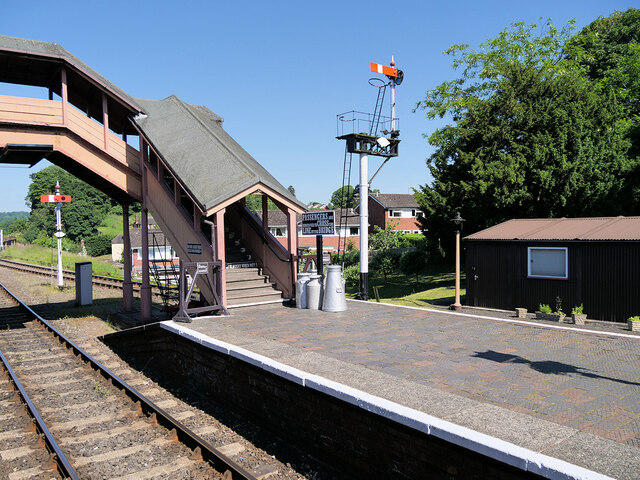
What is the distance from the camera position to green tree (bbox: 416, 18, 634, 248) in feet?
70.2

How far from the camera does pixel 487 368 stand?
6.90 m

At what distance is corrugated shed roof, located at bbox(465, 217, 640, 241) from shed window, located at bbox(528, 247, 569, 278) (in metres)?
→ 0.44

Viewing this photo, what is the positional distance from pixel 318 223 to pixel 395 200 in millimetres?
55399

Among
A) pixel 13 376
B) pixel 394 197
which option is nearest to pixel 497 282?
pixel 13 376

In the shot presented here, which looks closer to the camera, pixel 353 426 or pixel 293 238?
pixel 353 426

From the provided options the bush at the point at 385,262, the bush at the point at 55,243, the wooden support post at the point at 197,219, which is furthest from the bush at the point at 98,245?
the wooden support post at the point at 197,219

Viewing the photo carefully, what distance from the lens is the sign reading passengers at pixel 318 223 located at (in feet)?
39.3

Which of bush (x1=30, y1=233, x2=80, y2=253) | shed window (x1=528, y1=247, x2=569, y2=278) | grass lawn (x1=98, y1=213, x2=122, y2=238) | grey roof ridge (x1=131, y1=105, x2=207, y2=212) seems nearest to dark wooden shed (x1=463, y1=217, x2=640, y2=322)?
shed window (x1=528, y1=247, x2=569, y2=278)

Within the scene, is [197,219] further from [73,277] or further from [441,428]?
[73,277]

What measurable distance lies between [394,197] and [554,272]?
5296cm

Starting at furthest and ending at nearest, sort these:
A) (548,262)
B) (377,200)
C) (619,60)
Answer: (377,200) → (619,60) → (548,262)

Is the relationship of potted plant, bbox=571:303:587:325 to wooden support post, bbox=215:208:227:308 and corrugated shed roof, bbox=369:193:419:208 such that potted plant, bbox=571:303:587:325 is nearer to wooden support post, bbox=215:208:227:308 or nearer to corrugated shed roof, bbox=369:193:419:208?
wooden support post, bbox=215:208:227:308

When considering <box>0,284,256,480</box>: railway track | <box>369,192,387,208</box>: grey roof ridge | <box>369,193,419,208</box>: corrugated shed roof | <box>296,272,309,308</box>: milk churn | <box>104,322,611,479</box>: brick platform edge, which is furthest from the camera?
<box>369,193,419,208</box>: corrugated shed roof

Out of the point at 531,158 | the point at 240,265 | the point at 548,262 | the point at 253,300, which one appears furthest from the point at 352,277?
the point at 253,300
